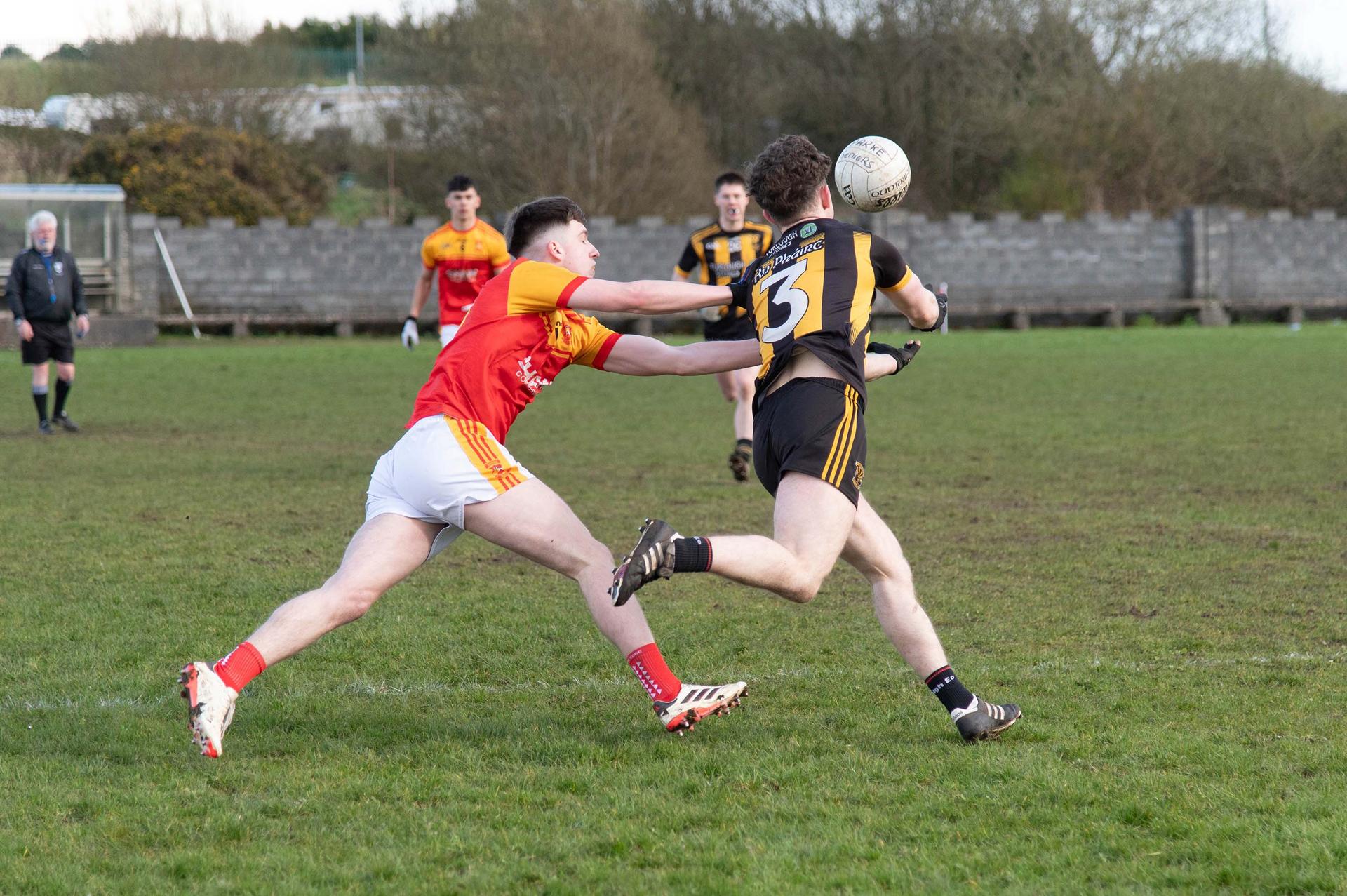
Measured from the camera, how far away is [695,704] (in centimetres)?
443

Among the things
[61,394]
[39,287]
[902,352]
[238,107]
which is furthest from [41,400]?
[238,107]

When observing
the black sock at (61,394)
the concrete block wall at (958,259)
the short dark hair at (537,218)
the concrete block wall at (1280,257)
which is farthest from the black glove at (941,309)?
the concrete block wall at (1280,257)

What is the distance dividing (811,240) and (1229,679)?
230 centimetres

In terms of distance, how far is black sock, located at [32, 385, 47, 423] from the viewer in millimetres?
14062

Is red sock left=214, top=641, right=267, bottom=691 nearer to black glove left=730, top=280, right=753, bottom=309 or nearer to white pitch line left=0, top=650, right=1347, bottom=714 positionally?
white pitch line left=0, top=650, right=1347, bottom=714

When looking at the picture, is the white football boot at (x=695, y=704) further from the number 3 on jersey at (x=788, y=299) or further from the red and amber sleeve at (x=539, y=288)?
the red and amber sleeve at (x=539, y=288)

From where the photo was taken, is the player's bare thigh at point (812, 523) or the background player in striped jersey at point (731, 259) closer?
the player's bare thigh at point (812, 523)

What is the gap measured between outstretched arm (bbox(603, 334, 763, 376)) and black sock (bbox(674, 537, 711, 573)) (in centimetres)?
84

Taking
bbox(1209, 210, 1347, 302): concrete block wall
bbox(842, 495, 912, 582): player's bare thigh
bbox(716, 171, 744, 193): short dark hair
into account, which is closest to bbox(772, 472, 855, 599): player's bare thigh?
bbox(842, 495, 912, 582): player's bare thigh

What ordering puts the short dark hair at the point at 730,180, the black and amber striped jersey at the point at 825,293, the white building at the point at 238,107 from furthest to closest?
the white building at the point at 238,107
the short dark hair at the point at 730,180
the black and amber striped jersey at the point at 825,293

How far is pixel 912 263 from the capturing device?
3597 cm

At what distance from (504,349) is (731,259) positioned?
23.4 feet

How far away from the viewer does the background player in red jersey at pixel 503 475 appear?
4.34 metres

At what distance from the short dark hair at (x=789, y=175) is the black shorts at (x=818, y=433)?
578mm
